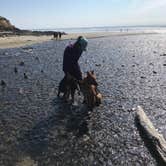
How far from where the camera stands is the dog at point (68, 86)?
16864mm

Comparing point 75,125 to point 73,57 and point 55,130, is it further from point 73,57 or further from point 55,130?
point 73,57

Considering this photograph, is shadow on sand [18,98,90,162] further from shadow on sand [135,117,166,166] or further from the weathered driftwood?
the weathered driftwood

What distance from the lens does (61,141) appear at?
12.2 meters

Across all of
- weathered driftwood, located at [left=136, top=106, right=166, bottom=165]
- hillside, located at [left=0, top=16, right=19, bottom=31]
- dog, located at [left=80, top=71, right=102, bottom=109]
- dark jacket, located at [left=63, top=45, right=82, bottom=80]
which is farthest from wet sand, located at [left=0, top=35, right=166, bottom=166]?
hillside, located at [left=0, top=16, right=19, bottom=31]

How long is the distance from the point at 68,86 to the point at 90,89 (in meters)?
1.93

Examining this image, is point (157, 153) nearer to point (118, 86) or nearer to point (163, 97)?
point (163, 97)

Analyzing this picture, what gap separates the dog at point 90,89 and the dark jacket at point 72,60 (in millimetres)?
751

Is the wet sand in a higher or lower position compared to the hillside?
higher

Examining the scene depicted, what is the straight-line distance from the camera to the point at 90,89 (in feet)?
51.6

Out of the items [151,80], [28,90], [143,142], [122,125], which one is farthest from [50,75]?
[143,142]

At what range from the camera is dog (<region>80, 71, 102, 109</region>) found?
621 inches

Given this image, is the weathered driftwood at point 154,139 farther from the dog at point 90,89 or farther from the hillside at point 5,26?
the hillside at point 5,26

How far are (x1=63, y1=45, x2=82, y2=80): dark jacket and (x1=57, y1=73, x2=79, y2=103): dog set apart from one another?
26 centimetres

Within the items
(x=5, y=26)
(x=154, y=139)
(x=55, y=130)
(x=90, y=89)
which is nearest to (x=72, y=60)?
(x=90, y=89)
